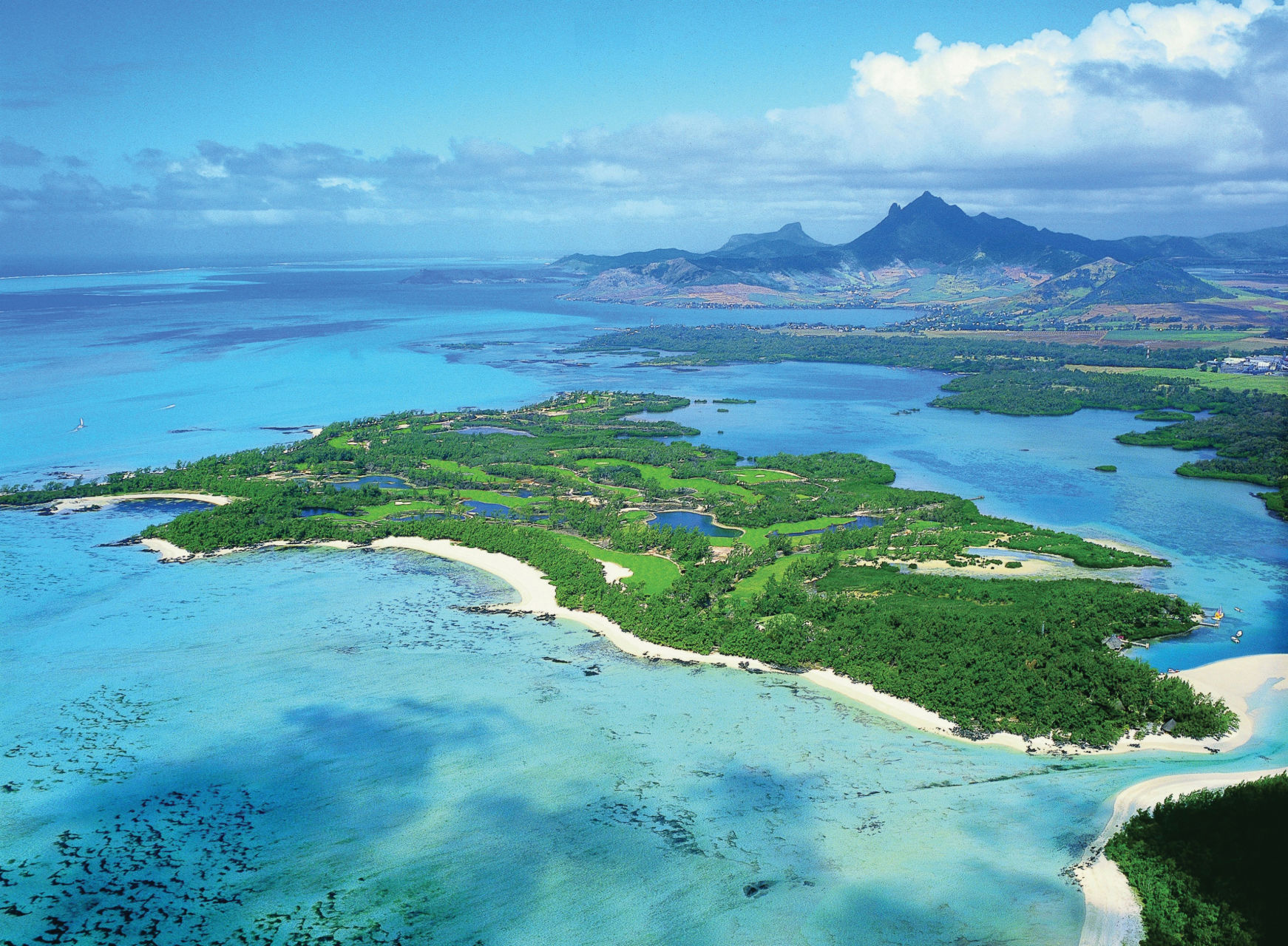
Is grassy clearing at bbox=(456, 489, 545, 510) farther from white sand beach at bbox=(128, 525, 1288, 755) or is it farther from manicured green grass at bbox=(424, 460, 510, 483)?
white sand beach at bbox=(128, 525, 1288, 755)

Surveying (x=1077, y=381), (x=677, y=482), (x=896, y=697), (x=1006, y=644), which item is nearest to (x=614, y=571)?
(x=896, y=697)

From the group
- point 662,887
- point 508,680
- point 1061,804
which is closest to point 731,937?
point 662,887

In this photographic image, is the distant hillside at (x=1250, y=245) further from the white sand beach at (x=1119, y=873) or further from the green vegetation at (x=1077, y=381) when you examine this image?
the white sand beach at (x=1119, y=873)

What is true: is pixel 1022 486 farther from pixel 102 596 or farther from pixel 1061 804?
pixel 102 596

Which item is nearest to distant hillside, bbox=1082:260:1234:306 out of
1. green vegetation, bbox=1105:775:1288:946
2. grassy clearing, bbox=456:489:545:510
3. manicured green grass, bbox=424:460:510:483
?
manicured green grass, bbox=424:460:510:483

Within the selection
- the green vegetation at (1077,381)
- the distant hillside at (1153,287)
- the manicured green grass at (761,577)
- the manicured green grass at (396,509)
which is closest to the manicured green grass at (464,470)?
the manicured green grass at (396,509)

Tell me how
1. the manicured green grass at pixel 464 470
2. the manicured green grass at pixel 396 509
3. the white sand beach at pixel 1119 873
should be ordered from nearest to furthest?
the white sand beach at pixel 1119 873
the manicured green grass at pixel 396 509
the manicured green grass at pixel 464 470
